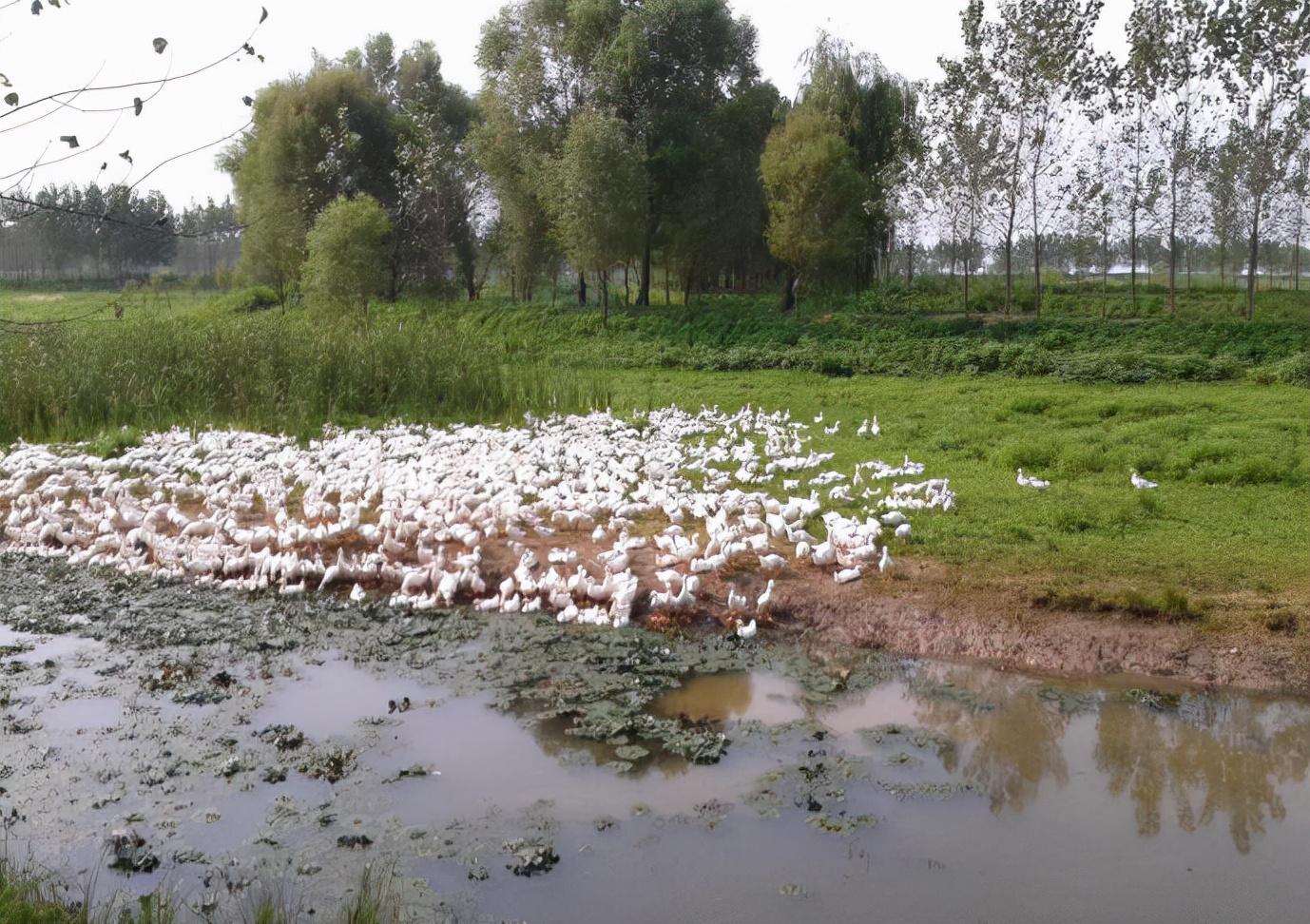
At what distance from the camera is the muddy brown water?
14.6ft

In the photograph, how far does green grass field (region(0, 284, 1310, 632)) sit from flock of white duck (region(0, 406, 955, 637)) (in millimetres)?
938

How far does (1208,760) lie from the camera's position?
5.57 meters

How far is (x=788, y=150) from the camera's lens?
28203 millimetres

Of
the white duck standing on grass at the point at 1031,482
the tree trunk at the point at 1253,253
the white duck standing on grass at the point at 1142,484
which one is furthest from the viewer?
the tree trunk at the point at 1253,253

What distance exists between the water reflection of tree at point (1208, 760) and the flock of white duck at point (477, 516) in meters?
2.33

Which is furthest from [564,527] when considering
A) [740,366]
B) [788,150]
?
[788,150]

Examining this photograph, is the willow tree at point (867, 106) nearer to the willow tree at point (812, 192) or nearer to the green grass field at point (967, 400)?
the willow tree at point (812, 192)

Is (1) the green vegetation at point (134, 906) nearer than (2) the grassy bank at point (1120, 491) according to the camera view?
Yes

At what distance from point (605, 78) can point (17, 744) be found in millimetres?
29393

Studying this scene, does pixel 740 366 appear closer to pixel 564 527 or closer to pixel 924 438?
pixel 924 438

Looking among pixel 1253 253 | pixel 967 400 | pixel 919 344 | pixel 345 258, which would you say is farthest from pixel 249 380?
pixel 1253 253

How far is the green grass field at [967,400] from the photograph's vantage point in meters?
8.01

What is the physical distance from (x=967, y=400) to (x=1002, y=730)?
34.8 feet

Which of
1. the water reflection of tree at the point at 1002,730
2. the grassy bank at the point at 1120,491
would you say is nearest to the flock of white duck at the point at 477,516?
the grassy bank at the point at 1120,491
